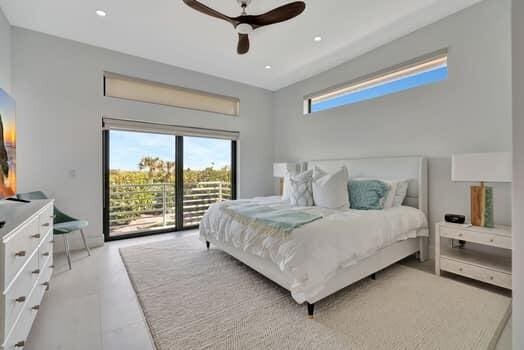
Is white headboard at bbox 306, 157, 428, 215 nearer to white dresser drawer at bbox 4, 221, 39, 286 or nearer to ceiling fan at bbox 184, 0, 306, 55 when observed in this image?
ceiling fan at bbox 184, 0, 306, 55

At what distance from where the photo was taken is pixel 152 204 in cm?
405

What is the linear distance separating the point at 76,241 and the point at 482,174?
16.1ft

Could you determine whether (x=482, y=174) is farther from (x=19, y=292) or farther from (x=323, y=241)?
(x=19, y=292)

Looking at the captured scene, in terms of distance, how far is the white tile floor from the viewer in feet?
4.96

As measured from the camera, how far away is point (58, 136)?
3.19m

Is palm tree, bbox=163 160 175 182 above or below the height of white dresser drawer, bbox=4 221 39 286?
above

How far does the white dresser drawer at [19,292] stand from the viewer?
1.10 meters

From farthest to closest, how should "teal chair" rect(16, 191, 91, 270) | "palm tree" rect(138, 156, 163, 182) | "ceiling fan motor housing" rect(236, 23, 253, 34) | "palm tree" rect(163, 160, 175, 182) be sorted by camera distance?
"palm tree" rect(163, 160, 175, 182)
"palm tree" rect(138, 156, 163, 182)
"teal chair" rect(16, 191, 91, 270)
"ceiling fan motor housing" rect(236, 23, 253, 34)

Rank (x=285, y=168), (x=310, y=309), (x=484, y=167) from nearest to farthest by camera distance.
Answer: (x=310, y=309), (x=484, y=167), (x=285, y=168)

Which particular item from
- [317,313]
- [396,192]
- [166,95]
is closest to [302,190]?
[396,192]

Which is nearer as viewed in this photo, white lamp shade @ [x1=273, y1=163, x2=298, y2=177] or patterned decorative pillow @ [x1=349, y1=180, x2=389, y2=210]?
patterned decorative pillow @ [x1=349, y1=180, x2=389, y2=210]

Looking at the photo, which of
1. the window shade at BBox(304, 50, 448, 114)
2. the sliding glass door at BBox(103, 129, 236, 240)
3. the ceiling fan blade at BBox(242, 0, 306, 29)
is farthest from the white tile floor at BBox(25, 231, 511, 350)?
the ceiling fan blade at BBox(242, 0, 306, 29)

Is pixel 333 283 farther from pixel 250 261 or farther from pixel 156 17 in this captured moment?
pixel 156 17

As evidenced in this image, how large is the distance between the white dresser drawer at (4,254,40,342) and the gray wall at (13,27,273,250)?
208cm
